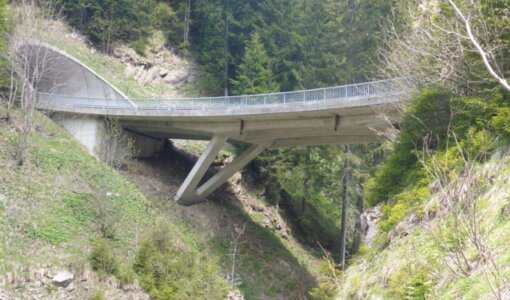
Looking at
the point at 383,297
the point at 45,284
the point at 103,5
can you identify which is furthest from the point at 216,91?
the point at 383,297

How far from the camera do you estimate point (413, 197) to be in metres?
8.67

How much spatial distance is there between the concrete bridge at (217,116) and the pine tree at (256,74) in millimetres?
5375

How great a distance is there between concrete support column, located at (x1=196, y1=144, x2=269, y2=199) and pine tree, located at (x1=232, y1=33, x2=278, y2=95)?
6298mm

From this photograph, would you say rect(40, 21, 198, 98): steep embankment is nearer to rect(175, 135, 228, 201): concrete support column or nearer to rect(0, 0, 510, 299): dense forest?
rect(0, 0, 510, 299): dense forest

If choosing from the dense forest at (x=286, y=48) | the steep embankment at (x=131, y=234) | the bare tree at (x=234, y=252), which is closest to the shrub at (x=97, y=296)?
the steep embankment at (x=131, y=234)

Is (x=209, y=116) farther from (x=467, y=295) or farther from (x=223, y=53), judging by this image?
(x=467, y=295)

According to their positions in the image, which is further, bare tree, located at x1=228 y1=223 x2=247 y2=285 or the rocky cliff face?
the rocky cliff face

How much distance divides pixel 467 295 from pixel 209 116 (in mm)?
15551

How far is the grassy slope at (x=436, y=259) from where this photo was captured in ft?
16.2

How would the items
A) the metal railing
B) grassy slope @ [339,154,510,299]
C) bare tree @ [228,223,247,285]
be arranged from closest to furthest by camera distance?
grassy slope @ [339,154,510,299], the metal railing, bare tree @ [228,223,247,285]

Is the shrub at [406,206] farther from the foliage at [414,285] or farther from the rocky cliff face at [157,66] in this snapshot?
the rocky cliff face at [157,66]

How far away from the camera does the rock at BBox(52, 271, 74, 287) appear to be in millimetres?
13320

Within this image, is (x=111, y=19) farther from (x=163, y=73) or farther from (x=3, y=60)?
(x=3, y=60)

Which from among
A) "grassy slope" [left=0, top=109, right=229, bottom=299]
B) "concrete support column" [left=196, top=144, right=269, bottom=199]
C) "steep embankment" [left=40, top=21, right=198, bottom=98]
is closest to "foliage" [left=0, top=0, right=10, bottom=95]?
"grassy slope" [left=0, top=109, right=229, bottom=299]
